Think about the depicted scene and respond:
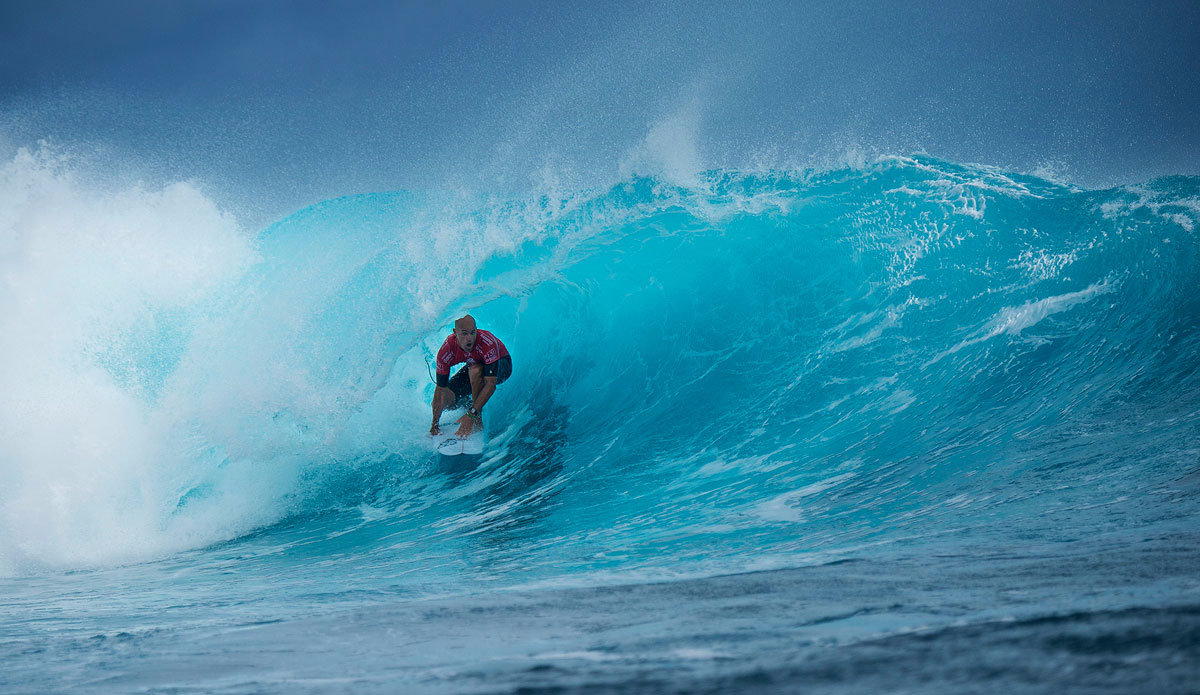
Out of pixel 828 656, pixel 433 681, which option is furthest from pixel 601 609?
pixel 828 656

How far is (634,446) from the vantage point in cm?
571

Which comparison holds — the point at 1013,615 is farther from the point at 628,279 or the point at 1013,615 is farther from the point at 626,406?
the point at 628,279

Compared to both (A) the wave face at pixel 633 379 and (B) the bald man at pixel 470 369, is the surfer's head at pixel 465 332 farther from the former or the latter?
(A) the wave face at pixel 633 379

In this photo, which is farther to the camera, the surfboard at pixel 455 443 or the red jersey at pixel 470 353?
the surfboard at pixel 455 443

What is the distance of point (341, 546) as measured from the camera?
181 inches

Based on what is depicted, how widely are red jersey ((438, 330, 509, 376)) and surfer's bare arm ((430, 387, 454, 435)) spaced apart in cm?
22

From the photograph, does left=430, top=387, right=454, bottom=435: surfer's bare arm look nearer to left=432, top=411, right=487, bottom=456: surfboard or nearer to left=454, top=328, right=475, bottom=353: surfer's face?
left=432, top=411, right=487, bottom=456: surfboard

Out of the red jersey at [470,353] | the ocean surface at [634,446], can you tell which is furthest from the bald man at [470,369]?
the ocean surface at [634,446]

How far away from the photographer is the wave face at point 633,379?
12.8 ft

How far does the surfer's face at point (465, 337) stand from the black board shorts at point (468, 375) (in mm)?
284

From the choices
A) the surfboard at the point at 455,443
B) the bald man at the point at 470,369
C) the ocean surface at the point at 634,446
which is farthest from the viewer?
the surfboard at the point at 455,443

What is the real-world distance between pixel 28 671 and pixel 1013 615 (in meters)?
2.37

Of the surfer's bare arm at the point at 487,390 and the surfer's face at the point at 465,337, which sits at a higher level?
the surfer's face at the point at 465,337

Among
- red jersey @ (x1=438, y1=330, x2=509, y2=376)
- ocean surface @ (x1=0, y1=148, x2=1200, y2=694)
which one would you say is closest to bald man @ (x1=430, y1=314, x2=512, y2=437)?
red jersey @ (x1=438, y1=330, x2=509, y2=376)
